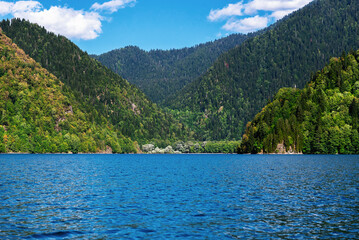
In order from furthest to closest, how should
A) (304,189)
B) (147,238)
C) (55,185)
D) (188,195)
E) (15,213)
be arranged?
(55,185), (304,189), (188,195), (15,213), (147,238)

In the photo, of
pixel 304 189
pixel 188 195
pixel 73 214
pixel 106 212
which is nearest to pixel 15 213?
pixel 73 214

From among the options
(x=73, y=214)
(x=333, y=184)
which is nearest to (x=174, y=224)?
(x=73, y=214)

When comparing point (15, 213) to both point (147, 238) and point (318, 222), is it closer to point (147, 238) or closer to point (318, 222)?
point (147, 238)

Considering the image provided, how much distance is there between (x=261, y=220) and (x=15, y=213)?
25.9m

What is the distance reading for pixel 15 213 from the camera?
1570 inches

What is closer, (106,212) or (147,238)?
(147,238)

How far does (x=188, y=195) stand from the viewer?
182 ft

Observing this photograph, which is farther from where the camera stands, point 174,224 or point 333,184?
point 333,184

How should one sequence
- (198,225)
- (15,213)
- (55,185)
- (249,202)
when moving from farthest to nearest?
1. (55,185)
2. (249,202)
3. (15,213)
4. (198,225)

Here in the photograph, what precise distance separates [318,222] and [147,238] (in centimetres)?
1708

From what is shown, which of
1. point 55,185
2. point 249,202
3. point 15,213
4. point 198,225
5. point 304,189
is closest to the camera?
point 198,225

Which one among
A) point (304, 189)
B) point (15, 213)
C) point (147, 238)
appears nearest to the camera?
point (147, 238)

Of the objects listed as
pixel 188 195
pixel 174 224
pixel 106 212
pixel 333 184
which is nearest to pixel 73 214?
pixel 106 212

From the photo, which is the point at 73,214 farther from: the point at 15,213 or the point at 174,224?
the point at 174,224
